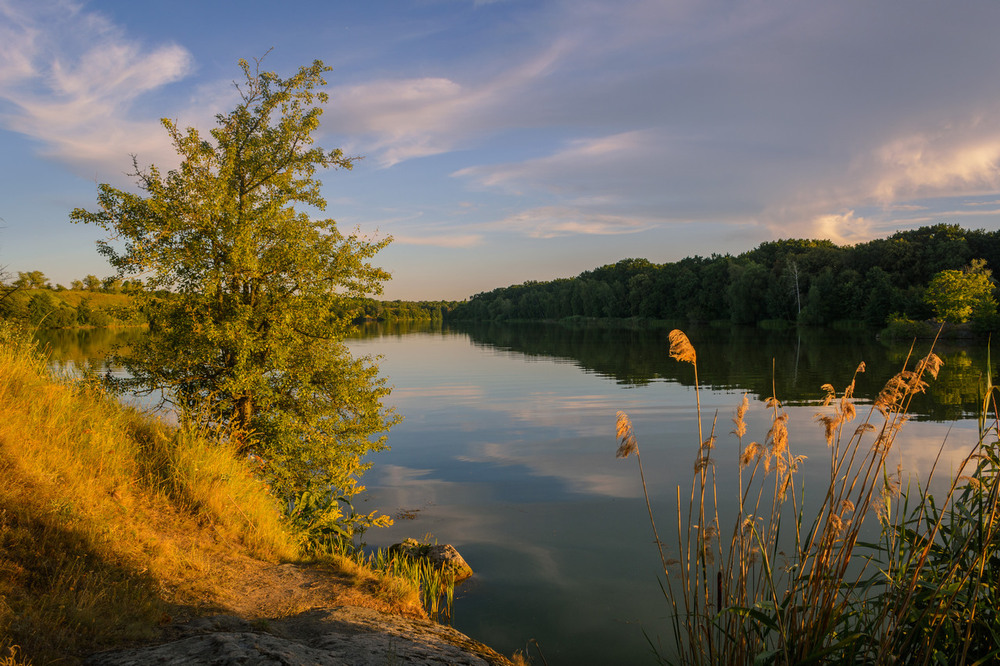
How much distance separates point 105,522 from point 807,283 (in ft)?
358

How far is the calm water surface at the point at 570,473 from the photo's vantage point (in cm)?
822

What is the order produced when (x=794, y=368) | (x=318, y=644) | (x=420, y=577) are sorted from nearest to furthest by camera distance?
1. (x=318, y=644)
2. (x=420, y=577)
3. (x=794, y=368)

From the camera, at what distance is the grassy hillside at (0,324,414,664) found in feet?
13.2

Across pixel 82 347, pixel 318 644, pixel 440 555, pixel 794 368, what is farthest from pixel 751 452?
pixel 82 347

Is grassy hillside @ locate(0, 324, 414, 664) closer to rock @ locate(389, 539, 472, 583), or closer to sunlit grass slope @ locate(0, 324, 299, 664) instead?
sunlit grass slope @ locate(0, 324, 299, 664)

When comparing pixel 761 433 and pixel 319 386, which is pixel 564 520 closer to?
pixel 319 386

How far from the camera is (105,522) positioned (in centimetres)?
559

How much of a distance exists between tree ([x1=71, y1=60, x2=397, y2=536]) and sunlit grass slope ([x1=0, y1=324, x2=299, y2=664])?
1.09 m

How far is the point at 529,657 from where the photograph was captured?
7.02m

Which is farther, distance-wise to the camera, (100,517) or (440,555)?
(440,555)

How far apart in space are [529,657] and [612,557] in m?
3.40

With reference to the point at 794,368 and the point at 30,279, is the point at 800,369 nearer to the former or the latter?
the point at 794,368

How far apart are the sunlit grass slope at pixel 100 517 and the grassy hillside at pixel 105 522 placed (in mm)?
14

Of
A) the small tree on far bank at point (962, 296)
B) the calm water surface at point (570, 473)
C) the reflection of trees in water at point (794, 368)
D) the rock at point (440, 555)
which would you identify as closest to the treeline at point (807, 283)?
the small tree on far bank at point (962, 296)
